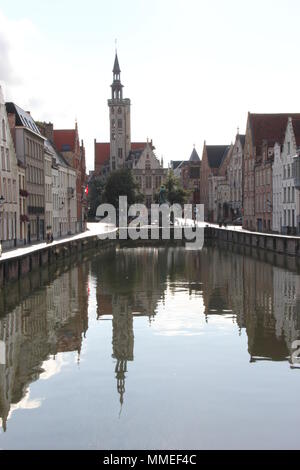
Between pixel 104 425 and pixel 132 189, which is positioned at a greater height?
pixel 132 189

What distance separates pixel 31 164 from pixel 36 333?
142 feet

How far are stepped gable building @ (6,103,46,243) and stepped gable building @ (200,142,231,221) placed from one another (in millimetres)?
69713

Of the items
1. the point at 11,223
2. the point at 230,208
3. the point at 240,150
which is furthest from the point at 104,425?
the point at 230,208

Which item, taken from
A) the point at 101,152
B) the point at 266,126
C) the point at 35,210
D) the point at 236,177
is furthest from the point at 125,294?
the point at 101,152

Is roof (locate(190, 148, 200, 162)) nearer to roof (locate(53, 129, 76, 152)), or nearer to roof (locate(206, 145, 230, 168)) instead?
roof (locate(206, 145, 230, 168))

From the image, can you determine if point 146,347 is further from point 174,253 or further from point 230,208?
point 230,208

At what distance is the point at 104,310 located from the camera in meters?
27.2

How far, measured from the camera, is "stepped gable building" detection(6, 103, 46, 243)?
2323 inches

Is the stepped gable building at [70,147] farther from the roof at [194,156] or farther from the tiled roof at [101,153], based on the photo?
the tiled roof at [101,153]

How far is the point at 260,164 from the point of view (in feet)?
284

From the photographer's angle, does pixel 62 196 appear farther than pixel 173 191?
No

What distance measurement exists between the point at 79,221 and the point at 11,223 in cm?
3981

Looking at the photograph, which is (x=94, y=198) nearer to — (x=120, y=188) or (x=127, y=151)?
(x=127, y=151)

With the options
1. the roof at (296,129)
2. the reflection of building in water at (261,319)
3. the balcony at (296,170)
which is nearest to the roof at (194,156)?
the roof at (296,129)
